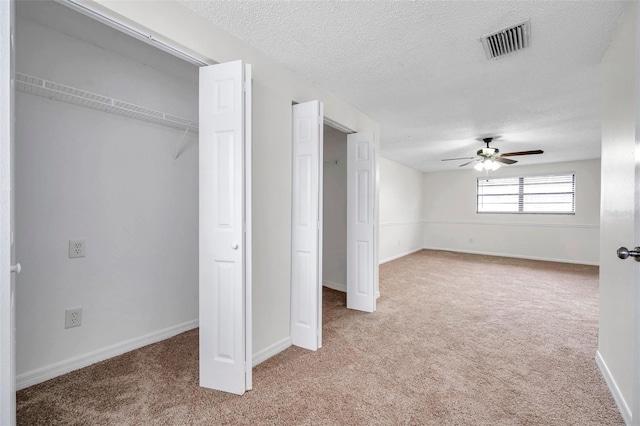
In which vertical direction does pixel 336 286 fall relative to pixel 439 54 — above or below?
below

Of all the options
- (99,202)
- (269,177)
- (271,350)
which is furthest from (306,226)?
(99,202)

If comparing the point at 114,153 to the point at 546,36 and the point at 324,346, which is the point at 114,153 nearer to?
the point at 324,346

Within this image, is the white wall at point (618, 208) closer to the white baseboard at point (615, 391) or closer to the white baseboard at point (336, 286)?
the white baseboard at point (615, 391)

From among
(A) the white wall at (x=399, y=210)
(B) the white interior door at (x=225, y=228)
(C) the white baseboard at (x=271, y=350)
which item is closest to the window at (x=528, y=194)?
(A) the white wall at (x=399, y=210)

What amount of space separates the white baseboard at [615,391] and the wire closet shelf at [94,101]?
3524mm

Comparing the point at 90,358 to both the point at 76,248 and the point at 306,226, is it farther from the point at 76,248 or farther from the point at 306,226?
the point at 306,226

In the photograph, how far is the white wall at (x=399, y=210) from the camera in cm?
639

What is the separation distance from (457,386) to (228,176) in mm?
1999

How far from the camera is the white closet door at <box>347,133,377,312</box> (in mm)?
3324

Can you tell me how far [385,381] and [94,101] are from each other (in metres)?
2.78

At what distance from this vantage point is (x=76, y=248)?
2.09 metres

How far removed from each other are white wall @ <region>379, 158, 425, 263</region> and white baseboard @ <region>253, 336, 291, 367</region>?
4.09m

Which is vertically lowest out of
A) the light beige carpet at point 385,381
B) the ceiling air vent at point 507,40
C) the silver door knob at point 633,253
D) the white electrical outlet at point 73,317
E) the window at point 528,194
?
the light beige carpet at point 385,381

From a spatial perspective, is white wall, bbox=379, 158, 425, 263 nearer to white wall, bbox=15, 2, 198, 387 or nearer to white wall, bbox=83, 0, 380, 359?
white wall, bbox=83, 0, 380, 359
